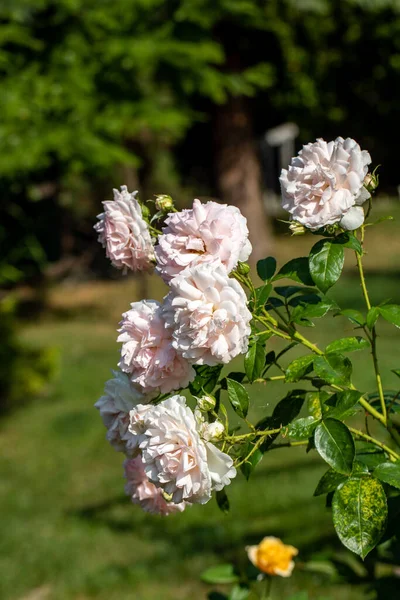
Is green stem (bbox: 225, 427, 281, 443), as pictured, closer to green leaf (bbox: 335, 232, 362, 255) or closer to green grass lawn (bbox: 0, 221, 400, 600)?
green leaf (bbox: 335, 232, 362, 255)

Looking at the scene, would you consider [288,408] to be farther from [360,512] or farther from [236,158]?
[236,158]

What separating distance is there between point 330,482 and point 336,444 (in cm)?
8

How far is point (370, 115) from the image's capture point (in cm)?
1433

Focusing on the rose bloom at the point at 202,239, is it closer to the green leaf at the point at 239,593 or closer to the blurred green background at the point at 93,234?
the blurred green background at the point at 93,234

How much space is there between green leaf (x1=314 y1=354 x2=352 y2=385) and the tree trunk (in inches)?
382

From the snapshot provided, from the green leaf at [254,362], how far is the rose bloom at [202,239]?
11 centimetres

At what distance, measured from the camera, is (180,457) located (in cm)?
94

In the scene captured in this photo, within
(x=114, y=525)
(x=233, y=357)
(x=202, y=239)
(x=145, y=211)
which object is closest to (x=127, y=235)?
(x=145, y=211)

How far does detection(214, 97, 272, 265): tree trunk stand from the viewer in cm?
1077

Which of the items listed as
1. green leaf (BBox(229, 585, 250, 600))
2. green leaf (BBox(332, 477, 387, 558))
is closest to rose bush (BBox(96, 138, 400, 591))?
green leaf (BBox(332, 477, 387, 558))

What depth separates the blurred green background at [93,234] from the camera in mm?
3586

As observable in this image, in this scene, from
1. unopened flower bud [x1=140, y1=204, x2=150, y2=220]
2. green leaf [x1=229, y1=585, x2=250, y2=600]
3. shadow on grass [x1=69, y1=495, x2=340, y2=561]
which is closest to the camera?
unopened flower bud [x1=140, y1=204, x2=150, y2=220]

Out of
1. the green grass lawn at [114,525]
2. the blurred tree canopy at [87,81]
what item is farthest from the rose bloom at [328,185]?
the blurred tree canopy at [87,81]

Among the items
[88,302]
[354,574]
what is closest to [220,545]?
[354,574]
